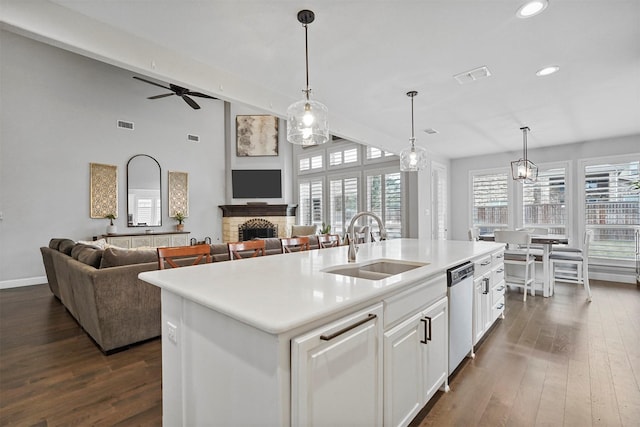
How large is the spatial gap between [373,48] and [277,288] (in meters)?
2.32

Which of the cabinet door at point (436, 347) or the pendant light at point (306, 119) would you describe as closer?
the cabinet door at point (436, 347)

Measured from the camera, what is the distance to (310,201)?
8914 mm

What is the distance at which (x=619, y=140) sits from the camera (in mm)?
5434

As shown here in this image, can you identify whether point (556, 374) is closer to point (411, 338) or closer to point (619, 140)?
point (411, 338)

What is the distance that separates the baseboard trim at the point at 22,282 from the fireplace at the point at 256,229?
4110 millimetres

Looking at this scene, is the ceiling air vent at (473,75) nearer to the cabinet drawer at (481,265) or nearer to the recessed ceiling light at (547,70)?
the recessed ceiling light at (547,70)

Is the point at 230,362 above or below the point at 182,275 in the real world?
below

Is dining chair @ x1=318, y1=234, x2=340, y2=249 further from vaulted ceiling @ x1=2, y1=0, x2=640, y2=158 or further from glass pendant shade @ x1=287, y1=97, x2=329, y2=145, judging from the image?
vaulted ceiling @ x1=2, y1=0, x2=640, y2=158

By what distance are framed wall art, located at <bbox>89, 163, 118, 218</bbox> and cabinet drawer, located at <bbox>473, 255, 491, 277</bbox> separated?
697cm

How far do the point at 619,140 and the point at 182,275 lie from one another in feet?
24.6

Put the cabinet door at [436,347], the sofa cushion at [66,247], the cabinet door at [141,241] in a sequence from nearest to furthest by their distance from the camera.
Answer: the cabinet door at [436,347] < the sofa cushion at [66,247] < the cabinet door at [141,241]

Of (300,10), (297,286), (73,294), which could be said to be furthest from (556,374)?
(73,294)

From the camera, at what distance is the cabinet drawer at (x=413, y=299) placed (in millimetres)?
1373

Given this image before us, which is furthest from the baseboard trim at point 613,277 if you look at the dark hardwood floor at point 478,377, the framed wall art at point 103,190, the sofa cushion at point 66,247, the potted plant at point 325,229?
the framed wall art at point 103,190
